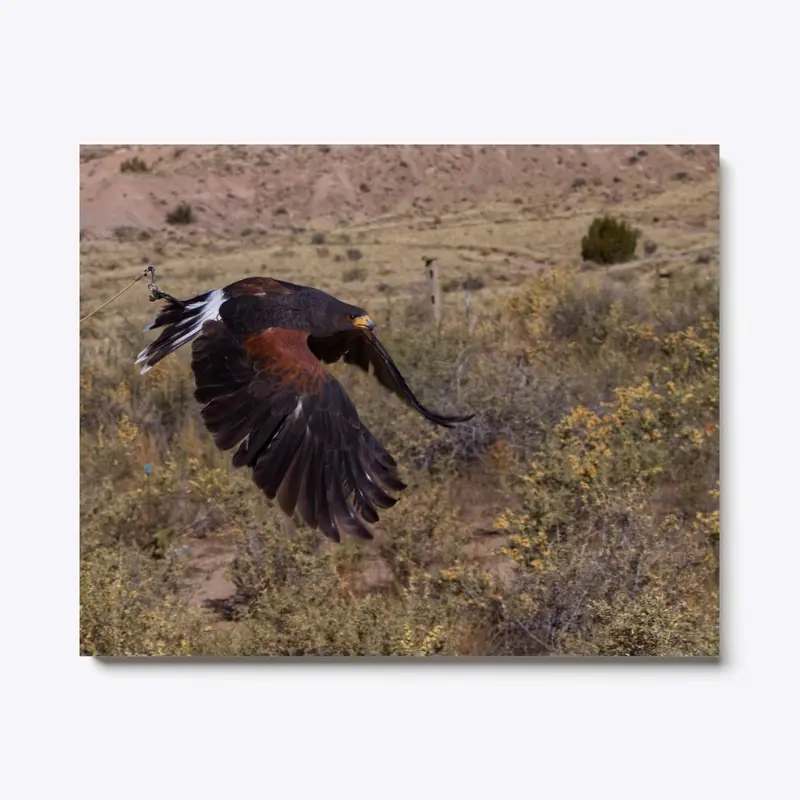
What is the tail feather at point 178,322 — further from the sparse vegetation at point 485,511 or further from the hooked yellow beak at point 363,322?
the hooked yellow beak at point 363,322

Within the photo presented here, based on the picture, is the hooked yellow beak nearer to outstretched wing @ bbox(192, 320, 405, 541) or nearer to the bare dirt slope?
outstretched wing @ bbox(192, 320, 405, 541)

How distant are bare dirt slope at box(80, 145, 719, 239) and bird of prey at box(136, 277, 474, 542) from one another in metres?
0.25

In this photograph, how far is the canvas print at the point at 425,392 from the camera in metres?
4.16

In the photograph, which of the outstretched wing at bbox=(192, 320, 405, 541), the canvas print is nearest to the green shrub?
the canvas print

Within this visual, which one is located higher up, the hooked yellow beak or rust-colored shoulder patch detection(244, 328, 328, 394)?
the hooked yellow beak

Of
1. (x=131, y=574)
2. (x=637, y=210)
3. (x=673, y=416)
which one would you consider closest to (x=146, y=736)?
(x=131, y=574)

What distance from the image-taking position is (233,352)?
13.4 ft

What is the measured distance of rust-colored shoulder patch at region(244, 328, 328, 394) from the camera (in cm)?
392

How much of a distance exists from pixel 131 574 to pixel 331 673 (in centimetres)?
70

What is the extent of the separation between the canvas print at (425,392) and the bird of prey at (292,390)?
0.01 m

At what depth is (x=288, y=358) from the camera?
398 centimetres

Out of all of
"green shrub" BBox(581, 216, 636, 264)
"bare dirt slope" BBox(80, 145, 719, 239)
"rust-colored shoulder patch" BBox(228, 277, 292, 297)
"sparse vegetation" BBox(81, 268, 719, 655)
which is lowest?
"sparse vegetation" BBox(81, 268, 719, 655)

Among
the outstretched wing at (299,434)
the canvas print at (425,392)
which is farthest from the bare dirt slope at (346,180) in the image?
the outstretched wing at (299,434)
